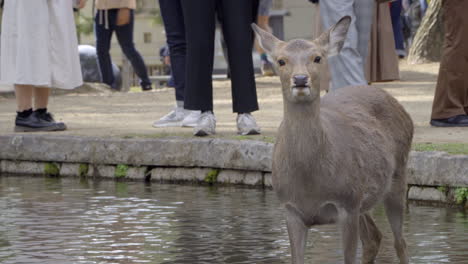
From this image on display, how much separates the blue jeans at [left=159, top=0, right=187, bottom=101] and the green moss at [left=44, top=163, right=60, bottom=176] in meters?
1.22

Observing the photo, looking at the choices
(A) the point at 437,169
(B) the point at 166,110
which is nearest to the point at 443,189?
(A) the point at 437,169

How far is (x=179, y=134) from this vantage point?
9.23m

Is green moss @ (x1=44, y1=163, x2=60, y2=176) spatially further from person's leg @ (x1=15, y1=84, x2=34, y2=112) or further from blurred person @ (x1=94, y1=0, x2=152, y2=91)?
blurred person @ (x1=94, y1=0, x2=152, y2=91)

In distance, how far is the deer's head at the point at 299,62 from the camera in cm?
492

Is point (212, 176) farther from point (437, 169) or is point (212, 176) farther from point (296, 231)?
point (296, 231)

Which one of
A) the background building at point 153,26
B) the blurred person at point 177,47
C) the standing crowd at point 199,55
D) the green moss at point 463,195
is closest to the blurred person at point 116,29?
the standing crowd at point 199,55

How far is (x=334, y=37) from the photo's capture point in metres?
5.50

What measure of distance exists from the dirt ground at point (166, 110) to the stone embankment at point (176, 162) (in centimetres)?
31

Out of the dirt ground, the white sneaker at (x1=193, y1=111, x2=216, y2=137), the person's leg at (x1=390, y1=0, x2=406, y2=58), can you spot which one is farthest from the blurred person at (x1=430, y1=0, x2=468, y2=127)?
the person's leg at (x1=390, y1=0, x2=406, y2=58)

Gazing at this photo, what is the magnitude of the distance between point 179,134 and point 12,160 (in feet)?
4.79

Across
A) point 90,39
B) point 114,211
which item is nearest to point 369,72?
point 114,211

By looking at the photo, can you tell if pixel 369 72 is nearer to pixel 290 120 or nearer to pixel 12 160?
pixel 12 160

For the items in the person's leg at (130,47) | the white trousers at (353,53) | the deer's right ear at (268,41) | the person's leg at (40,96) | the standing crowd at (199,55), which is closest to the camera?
the deer's right ear at (268,41)

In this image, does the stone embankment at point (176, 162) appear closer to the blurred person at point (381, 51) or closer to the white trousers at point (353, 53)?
the white trousers at point (353, 53)
